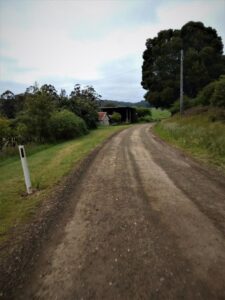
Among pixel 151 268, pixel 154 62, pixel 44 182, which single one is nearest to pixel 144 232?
pixel 151 268

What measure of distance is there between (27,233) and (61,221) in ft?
2.05

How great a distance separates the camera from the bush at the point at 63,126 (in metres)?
23.8

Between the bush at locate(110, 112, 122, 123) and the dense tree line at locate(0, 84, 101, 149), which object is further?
the bush at locate(110, 112, 122, 123)

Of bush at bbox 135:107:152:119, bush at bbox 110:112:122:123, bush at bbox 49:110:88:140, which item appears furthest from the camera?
bush at bbox 135:107:152:119

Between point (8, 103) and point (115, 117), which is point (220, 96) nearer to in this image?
point (115, 117)

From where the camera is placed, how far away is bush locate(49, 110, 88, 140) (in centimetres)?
2378

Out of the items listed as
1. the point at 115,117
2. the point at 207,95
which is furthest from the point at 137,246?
the point at 115,117

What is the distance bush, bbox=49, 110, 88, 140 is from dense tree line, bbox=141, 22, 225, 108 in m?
21.2

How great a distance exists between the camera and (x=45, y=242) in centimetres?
379

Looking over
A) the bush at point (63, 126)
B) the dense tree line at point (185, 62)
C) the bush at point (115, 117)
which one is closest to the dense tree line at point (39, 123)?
the bush at point (63, 126)

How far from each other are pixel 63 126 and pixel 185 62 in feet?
83.4

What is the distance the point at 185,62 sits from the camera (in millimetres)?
39094

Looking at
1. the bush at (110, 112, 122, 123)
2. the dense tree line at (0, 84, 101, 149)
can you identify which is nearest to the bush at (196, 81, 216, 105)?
the dense tree line at (0, 84, 101, 149)

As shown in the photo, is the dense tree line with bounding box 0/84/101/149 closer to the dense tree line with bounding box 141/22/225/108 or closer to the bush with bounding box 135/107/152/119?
the dense tree line with bounding box 141/22/225/108
